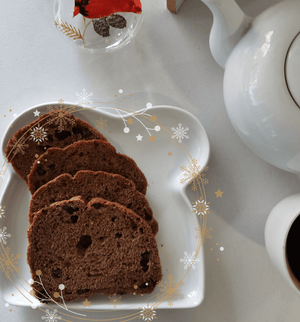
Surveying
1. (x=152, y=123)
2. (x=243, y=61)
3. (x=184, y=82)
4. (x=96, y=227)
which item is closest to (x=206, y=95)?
(x=184, y=82)

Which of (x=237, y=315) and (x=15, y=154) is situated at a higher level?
(x=15, y=154)

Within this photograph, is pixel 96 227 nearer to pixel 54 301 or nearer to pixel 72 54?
pixel 54 301

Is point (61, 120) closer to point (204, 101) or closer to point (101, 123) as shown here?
point (101, 123)

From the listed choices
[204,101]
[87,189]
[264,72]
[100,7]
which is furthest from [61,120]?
[264,72]
